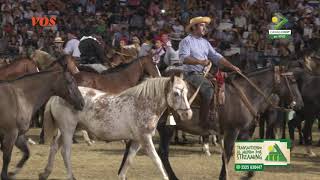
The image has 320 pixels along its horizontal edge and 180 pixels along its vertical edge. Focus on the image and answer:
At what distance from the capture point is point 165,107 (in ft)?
36.4

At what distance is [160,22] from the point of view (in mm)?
28125

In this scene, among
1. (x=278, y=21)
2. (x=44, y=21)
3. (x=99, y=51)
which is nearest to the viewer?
(x=99, y=51)

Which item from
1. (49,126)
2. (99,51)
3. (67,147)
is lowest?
(67,147)

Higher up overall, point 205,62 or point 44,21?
point 205,62

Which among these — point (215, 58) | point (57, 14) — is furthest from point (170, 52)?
point (57, 14)

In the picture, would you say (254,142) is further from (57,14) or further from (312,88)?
(57,14)

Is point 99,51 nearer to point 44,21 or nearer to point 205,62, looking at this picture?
point 205,62

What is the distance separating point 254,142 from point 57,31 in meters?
18.4

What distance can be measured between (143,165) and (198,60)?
9.57 feet

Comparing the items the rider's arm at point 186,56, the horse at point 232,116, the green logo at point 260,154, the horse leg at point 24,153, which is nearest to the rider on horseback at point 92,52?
the horse at point 232,116

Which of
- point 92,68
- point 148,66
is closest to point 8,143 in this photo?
point 148,66

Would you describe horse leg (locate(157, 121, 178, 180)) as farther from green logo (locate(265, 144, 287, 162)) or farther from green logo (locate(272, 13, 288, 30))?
green logo (locate(272, 13, 288, 30))

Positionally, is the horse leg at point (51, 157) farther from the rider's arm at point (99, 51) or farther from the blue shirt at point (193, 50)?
the rider's arm at point (99, 51)

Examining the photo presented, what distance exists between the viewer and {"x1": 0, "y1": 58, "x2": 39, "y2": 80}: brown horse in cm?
1653
